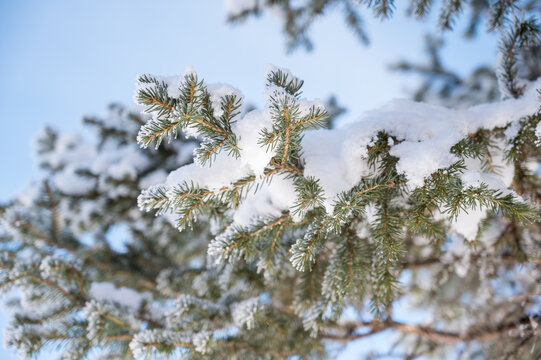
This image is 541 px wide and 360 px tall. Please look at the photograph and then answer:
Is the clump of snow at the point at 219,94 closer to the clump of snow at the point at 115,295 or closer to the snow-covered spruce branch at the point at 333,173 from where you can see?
the snow-covered spruce branch at the point at 333,173

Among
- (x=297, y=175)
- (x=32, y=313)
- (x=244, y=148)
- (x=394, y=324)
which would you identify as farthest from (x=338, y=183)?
(x=32, y=313)

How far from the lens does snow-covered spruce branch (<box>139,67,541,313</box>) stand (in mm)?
1029

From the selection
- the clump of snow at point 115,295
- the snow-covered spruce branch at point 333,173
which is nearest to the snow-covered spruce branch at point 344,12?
the snow-covered spruce branch at point 333,173

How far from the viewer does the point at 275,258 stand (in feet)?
4.74

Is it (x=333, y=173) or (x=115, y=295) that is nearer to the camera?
(x=333, y=173)

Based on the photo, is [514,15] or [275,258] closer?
[275,258]

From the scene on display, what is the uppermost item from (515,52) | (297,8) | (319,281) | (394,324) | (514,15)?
(297,8)

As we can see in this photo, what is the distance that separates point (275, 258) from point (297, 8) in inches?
94.2

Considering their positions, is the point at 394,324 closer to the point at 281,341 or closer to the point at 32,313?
the point at 281,341

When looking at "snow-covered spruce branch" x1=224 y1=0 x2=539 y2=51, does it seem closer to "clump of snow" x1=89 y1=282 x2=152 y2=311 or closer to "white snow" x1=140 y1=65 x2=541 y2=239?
"white snow" x1=140 y1=65 x2=541 y2=239

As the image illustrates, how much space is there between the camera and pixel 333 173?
1.28 m

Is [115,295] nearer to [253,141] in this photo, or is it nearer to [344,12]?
[253,141]

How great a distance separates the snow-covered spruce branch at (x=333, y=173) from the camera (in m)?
1.03

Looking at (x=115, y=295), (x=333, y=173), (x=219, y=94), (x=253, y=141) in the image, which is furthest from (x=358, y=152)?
(x=115, y=295)
